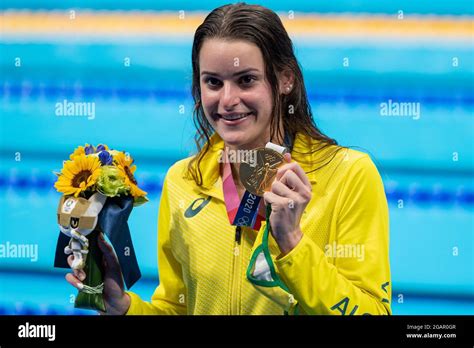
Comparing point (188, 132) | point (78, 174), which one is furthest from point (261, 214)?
point (188, 132)

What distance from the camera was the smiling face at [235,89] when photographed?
7.19 ft

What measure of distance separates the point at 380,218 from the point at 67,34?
4.83ft

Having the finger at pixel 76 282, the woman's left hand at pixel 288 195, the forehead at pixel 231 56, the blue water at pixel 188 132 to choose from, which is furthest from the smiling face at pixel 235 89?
the blue water at pixel 188 132

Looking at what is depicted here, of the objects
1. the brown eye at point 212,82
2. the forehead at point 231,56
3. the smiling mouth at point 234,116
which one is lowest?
the smiling mouth at point 234,116

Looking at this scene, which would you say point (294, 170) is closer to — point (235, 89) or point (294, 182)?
point (294, 182)

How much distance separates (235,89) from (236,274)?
1.54ft

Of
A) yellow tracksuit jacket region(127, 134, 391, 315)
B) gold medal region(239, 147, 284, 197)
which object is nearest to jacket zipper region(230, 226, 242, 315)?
yellow tracksuit jacket region(127, 134, 391, 315)

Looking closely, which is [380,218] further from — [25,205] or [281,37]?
[25,205]

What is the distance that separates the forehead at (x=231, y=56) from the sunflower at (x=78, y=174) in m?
0.38

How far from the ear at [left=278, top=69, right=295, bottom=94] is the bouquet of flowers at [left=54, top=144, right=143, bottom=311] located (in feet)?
1.46

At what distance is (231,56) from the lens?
2.18m

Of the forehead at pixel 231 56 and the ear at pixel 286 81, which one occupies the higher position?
the forehead at pixel 231 56

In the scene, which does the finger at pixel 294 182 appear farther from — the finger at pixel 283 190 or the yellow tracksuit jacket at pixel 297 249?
the yellow tracksuit jacket at pixel 297 249
